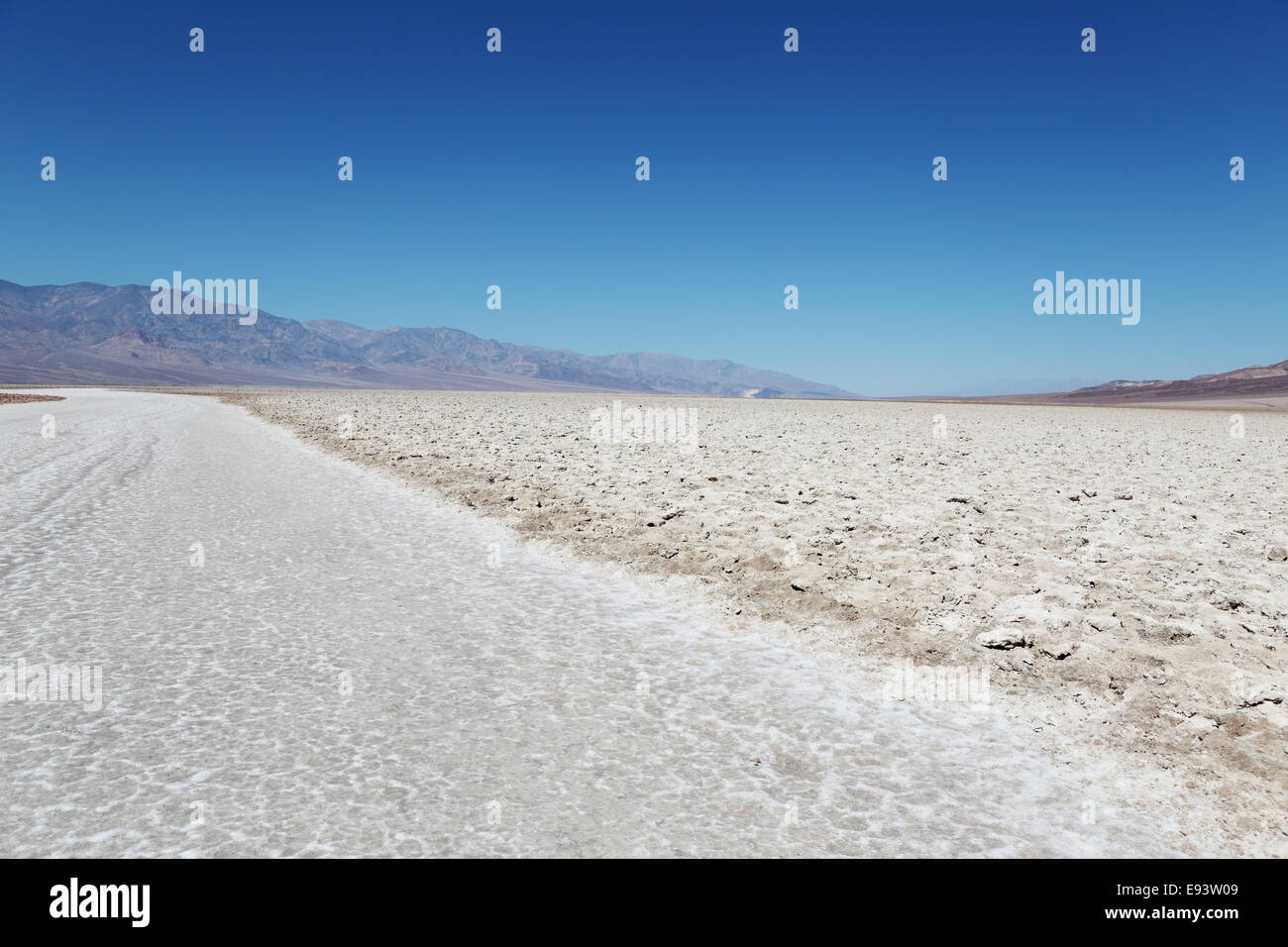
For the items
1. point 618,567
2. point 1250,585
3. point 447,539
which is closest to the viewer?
point 1250,585

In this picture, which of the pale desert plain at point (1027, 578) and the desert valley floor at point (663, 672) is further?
the pale desert plain at point (1027, 578)

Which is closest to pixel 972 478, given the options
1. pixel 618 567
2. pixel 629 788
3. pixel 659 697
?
pixel 618 567

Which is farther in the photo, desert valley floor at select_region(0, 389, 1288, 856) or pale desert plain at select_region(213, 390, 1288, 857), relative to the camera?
pale desert plain at select_region(213, 390, 1288, 857)

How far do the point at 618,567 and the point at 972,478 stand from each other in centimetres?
965

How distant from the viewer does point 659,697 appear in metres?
5.05

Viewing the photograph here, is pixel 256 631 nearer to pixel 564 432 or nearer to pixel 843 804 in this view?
pixel 843 804

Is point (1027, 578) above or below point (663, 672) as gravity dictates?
above

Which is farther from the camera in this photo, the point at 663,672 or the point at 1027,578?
the point at 1027,578

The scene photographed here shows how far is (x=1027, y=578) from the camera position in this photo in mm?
7551

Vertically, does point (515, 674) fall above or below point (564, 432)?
below

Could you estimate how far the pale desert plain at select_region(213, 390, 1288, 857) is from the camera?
177 inches

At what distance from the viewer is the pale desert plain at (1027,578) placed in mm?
4492
